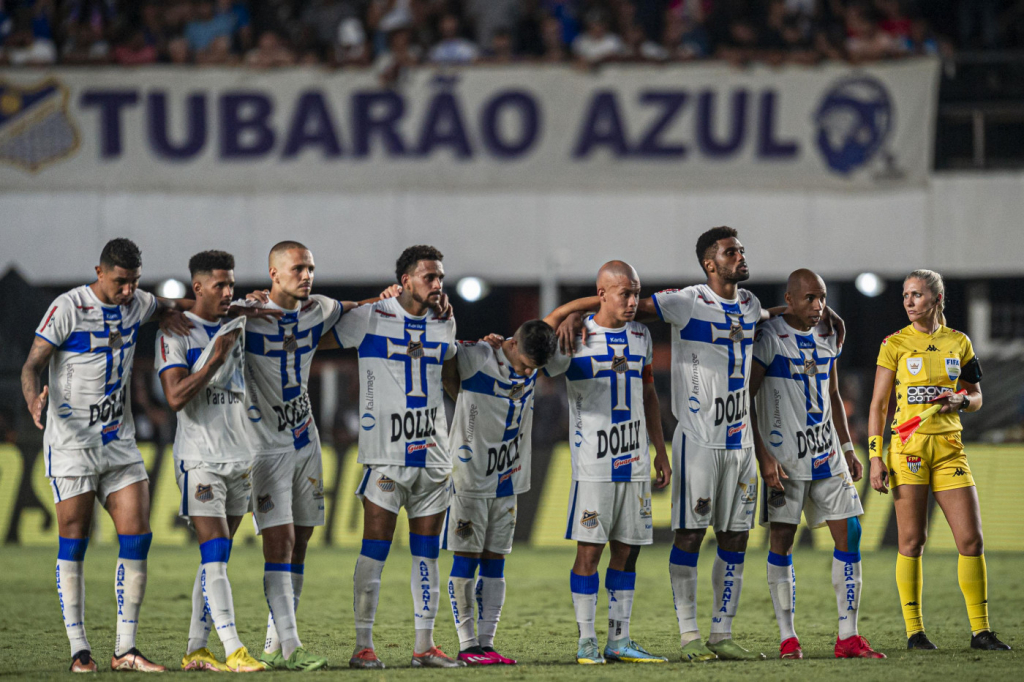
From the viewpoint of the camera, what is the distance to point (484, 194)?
19.1m

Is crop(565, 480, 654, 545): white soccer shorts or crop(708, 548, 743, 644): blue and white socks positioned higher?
crop(565, 480, 654, 545): white soccer shorts

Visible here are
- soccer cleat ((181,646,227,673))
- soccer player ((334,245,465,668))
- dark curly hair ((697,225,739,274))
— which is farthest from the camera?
dark curly hair ((697,225,739,274))

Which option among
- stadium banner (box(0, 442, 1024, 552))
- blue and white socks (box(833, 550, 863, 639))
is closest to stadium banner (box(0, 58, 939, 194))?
stadium banner (box(0, 442, 1024, 552))

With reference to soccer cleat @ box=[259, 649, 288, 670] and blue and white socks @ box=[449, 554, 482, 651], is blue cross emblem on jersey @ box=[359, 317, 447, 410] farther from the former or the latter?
soccer cleat @ box=[259, 649, 288, 670]

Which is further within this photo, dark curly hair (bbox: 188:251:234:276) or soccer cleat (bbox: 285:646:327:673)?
dark curly hair (bbox: 188:251:234:276)

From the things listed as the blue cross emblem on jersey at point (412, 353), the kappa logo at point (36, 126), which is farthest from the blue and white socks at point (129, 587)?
the kappa logo at point (36, 126)

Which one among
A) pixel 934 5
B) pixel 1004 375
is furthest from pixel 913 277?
pixel 934 5

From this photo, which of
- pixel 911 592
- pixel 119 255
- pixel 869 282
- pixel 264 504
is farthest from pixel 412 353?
pixel 869 282

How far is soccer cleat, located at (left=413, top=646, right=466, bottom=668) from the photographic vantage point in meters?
7.03

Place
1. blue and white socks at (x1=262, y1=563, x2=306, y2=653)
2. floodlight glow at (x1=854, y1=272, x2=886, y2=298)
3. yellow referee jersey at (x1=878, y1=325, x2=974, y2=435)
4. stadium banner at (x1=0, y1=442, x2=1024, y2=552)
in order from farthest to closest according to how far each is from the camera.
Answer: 1. floodlight glow at (x1=854, y1=272, x2=886, y2=298)
2. stadium banner at (x1=0, y1=442, x2=1024, y2=552)
3. yellow referee jersey at (x1=878, y1=325, x2=974, y2=435)
4. blue and white socks at (x1=262, y1=563, x2=306, y2=653)

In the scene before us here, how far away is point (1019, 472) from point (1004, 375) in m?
1.68

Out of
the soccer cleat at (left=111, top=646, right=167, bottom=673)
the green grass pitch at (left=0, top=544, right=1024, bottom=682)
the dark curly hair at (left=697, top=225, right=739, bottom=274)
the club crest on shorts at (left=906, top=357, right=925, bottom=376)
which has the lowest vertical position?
the green grass pitch at (left=0, top=544, right=1024, bottom=682)

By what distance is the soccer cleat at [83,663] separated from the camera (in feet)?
22.3

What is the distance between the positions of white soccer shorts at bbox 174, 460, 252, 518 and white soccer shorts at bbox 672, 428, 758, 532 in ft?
9.07
